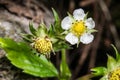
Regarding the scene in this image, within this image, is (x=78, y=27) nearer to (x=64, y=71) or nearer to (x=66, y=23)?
(x=66, y=23)

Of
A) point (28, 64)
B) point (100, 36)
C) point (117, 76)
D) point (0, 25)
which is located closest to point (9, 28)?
point (0, 25)

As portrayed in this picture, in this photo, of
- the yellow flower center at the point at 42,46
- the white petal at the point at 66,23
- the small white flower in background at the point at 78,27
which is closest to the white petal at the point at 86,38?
the small white flower in background at the point at 78,27

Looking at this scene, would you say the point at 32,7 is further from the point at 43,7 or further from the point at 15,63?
the point at 15,63

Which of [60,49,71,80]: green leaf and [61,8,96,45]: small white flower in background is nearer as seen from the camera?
[61,8,96,45]: small white flower in background

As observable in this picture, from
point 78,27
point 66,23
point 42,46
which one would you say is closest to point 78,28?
point 78,27

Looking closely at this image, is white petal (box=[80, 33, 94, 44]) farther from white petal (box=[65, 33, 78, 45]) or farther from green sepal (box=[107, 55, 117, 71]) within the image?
green sepal (box=[107, 55, 117, 71])

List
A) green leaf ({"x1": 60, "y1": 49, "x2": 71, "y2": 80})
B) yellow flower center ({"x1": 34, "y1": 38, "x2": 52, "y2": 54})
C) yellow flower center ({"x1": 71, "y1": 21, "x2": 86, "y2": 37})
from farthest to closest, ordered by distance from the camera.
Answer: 1. green leaf ({"x1": 60, "y1": 49, "x2": 71, "y2": 80})
2. yellow flower center ({"x1": 71, "y1": 21, "x2": 86, "y2": 37})
3. yellow flower center ({"x1": 34, "y1": 38, "x2": 52, "y2": 54})

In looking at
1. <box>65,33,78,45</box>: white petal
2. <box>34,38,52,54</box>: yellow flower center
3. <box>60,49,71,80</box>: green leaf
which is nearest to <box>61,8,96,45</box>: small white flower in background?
<box>65,33,78,45</box>: white petal

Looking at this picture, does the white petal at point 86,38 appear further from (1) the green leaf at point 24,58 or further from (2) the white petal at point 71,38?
(1) the green leaf at point 24,58
